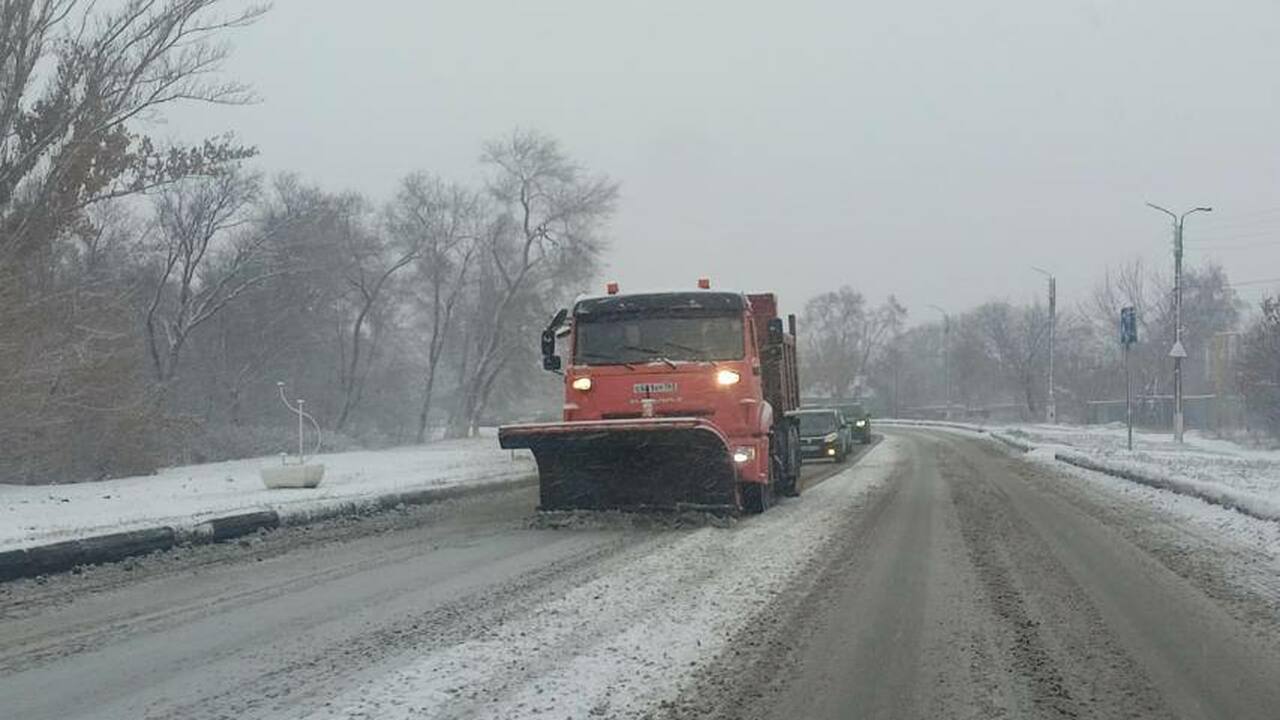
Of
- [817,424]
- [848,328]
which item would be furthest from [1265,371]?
[848,328]

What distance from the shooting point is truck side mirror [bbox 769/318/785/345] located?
16062 millimetres

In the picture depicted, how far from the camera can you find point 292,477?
65.0 feet

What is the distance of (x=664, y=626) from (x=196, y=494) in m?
14.5

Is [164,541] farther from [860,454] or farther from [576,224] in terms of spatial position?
[576,224]

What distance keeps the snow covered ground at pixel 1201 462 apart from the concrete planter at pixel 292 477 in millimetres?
14500

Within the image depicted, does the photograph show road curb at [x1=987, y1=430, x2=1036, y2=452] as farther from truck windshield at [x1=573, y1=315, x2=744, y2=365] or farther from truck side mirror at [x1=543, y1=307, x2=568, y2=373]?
truck side mirror at [x1=543, y1=307, x2=568, y2=373]

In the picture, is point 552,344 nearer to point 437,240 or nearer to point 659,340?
point 659,340

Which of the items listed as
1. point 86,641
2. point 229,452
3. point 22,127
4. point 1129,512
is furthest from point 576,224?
point 86,641

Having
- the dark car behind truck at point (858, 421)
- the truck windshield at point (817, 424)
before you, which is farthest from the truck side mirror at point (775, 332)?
the dark car behind truck at point (858, 421)

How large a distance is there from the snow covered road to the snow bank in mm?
24

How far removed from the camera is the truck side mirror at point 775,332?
16.1m

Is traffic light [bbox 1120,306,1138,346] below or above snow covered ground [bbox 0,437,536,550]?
above

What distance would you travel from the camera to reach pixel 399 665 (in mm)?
6488

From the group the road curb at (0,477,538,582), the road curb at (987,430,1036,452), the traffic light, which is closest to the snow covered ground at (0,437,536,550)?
the road curb at (0,477,538,582)
